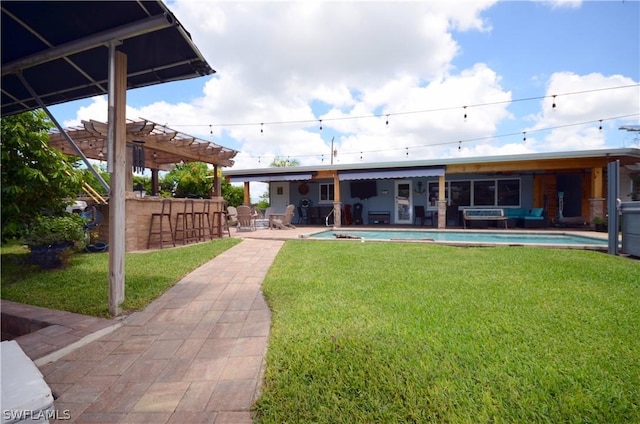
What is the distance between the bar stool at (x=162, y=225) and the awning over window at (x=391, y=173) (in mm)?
7216

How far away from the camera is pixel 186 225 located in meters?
7.82

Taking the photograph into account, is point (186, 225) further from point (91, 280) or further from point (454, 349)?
point (454, 349)

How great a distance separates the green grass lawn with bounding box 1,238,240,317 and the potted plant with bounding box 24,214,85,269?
19 centimetres

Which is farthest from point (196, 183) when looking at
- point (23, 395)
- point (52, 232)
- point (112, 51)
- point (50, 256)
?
point (23, 395)

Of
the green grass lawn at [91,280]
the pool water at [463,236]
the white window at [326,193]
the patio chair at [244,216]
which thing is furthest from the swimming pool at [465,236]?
the green grass lawn at [91,280]

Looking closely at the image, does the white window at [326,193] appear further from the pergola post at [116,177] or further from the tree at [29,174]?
the pergola post at [116,177]

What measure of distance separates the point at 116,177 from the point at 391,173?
34.4 ft

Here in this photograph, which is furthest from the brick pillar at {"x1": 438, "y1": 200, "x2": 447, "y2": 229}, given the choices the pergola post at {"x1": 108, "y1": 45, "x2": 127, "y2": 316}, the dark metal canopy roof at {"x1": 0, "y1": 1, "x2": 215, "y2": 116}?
the pergola post at {"x1": 108, "y1": 45, "x2": 127, "y2": 316}

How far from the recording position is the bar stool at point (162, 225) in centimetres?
693

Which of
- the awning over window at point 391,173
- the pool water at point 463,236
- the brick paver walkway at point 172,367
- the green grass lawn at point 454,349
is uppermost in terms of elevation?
the awning over window at point 391,173

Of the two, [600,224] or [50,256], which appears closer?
[50,256]

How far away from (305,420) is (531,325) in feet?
6.73

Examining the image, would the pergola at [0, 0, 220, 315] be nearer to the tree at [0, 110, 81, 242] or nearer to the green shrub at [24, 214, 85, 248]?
the tree at [0, 110, 81, 242]

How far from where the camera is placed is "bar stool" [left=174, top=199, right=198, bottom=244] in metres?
7.62
